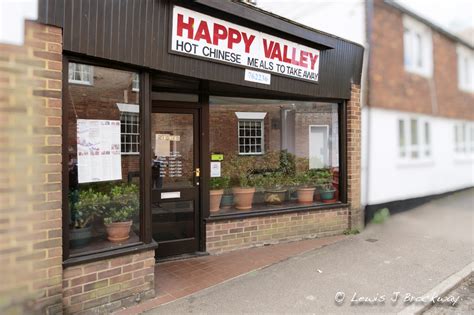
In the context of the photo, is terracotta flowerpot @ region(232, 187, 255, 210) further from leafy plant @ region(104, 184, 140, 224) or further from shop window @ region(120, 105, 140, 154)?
shop window @ region(120, 105, 140, 154)

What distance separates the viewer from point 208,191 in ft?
16.3

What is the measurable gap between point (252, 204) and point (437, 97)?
4.90m

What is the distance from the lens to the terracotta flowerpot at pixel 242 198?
5.43 meters

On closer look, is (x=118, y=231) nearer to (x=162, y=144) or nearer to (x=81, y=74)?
(x=162, y=144)

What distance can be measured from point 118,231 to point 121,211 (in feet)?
0.70

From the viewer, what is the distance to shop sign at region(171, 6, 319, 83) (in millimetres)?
3750

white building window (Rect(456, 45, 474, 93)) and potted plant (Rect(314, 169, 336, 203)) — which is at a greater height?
white building window (Rect(456, 45, 474, 93))

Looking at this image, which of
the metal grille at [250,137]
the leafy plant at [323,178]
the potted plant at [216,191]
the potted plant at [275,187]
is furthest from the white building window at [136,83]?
the leafy plant at [323,178]

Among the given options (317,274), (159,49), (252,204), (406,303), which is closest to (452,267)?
(406,303)

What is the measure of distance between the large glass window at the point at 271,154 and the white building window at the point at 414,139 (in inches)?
44.8

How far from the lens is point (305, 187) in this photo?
6141 millimetres

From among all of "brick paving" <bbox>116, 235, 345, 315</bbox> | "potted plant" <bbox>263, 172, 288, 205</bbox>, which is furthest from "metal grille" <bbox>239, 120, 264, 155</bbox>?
"brick paving" <bbox>116, 235, 345, 315</bbox>

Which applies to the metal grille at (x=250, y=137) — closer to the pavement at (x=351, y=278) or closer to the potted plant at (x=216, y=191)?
the potted plant at (x=216, y=191)

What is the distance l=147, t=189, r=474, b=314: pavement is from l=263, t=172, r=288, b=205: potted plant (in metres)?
1.12
